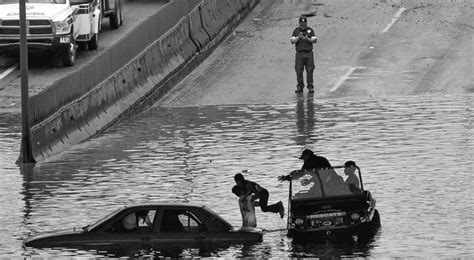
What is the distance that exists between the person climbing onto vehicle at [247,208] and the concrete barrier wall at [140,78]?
8.56 m

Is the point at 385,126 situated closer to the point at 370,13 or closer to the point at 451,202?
the point at 451,202

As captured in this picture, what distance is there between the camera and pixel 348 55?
42500 mm

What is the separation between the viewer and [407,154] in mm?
30891

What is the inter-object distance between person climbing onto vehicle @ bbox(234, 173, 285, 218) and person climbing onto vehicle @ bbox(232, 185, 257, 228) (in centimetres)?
6

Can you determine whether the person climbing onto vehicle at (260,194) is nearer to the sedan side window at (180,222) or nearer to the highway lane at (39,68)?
the sedan side window at (180,222)

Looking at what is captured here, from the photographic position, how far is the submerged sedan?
2297 cm

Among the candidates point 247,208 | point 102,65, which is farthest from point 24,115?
point 247,208

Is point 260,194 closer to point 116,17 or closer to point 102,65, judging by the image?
point 102,65

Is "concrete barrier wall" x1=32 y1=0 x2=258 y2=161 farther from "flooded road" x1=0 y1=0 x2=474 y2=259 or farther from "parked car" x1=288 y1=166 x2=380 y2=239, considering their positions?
"parked car" x1=288 y1=166 x2=380 y2=239

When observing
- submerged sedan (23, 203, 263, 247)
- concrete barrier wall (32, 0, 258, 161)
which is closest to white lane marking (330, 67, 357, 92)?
concrete barrier wall (32, 0, 258, 161)

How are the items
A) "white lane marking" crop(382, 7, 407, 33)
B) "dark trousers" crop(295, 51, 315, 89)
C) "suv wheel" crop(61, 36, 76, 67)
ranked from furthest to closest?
"white lane marking" crop(382, 7, 407, 33)
"suv wheel" crop(61, 36, 76, 67)
"dark trousers" crop(295, 51, 315, 89)

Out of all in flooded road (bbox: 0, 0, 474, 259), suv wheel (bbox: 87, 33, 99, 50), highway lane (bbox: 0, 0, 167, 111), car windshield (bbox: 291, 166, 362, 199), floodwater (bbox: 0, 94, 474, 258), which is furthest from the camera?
suv wheel (bbox: 87, 33, 99, 50)

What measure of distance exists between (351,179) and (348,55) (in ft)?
61.5

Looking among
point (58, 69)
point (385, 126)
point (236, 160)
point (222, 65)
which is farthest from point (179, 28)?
point (236, 160)
